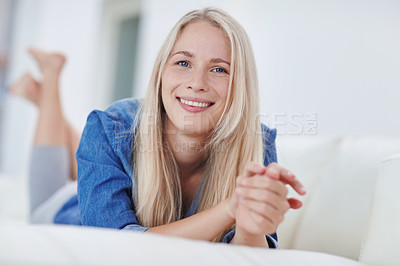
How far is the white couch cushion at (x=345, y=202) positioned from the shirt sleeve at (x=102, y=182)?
0.56 m

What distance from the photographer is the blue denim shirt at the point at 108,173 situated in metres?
0.79

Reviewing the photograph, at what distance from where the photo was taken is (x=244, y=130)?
91 cm

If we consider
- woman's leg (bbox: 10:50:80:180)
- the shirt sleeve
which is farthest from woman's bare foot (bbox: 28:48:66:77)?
the shirt sleeve

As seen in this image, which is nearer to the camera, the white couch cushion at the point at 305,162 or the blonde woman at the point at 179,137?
the blonde woman at the point at 179,137

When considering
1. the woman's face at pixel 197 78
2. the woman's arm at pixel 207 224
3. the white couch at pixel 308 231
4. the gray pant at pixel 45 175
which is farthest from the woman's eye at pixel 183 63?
the gray pant at pixel 45 175

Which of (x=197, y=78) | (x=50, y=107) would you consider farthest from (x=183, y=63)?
(x=50, y=107)

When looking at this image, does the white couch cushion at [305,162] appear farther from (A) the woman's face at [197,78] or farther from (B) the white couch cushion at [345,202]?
(A) the woman's face at [197,78]

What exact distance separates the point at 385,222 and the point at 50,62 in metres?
1.47

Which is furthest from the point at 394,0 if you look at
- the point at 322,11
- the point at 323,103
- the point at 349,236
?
the point at 349,236

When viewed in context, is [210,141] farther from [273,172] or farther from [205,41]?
[273,172]

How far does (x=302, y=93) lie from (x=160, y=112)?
1.09 metres

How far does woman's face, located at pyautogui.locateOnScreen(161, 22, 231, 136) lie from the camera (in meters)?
0.84

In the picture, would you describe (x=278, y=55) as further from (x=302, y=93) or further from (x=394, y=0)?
(x=394, y=0)

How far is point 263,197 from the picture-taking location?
0.61 meters
